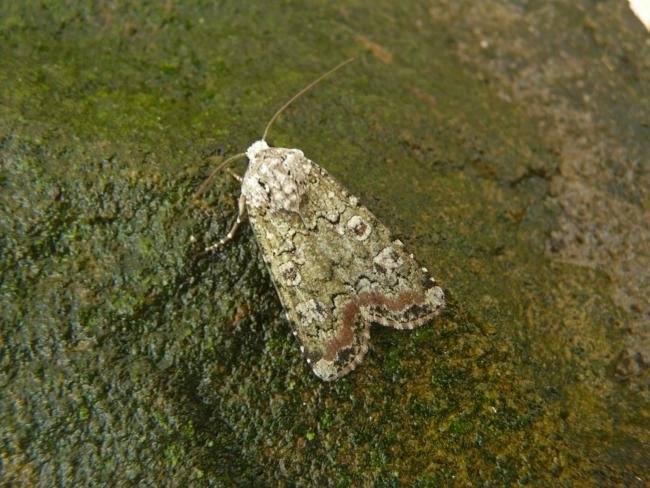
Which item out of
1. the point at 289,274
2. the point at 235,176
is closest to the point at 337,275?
the point at 289,274

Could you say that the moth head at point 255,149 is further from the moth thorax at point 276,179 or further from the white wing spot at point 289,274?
the white wing spot at point 289,274

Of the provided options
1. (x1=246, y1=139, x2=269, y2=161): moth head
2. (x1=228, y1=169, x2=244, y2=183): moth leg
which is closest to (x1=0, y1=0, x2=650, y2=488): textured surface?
(x1=228, y1=169, x2=244, y2=183): moth leg

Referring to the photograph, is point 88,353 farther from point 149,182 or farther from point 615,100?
point 615,100

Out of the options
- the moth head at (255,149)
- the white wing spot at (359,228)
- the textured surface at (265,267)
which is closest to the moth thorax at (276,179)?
the moth head at (255,149)

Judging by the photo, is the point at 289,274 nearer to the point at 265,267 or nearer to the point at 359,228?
the point at 265,267

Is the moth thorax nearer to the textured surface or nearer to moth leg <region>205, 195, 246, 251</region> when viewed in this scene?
moth leg <region>205, 195, 246, 251</region>

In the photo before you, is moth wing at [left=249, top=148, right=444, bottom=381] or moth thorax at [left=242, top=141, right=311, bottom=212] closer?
moth wing at [left=249, top=148, right=444, bottom=381]

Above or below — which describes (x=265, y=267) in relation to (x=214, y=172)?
below
